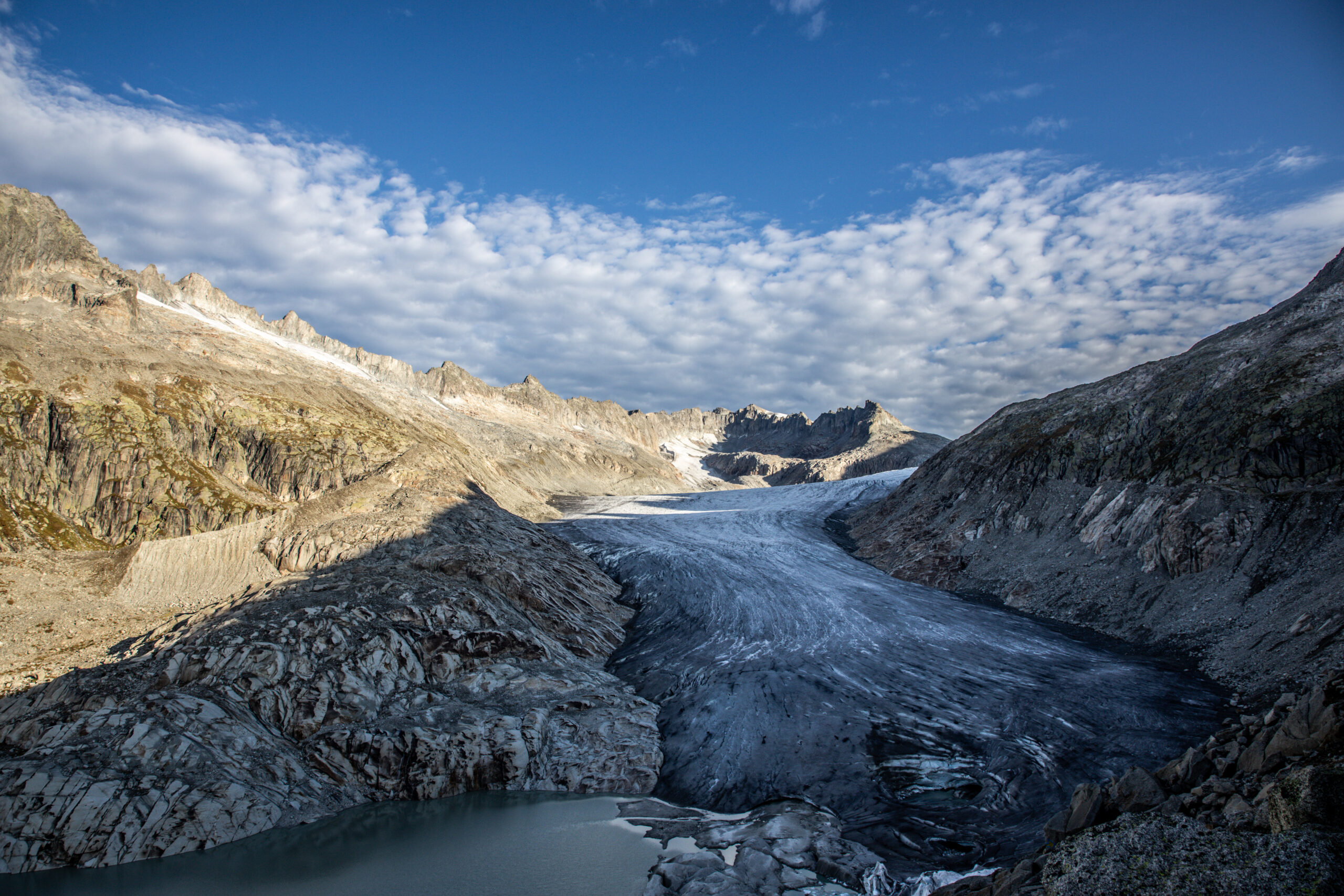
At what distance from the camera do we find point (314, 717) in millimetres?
16547

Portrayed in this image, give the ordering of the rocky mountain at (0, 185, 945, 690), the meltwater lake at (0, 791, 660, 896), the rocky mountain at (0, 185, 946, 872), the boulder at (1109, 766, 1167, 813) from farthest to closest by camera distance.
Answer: the rocky mountain at (0, 185, 945, 690), the rocky mountain at (0, 185, 946, 872), the meltwater lake at (0, 791, 660, 896), the boulder at (1109, 766, 1167, 813)

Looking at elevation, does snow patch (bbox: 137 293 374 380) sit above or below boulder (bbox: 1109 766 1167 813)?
above

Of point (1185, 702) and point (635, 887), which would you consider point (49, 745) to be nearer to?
point (635, 887)

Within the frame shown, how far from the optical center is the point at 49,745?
13695 millimetres

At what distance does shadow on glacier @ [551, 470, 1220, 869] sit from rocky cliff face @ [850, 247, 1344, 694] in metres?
2.35

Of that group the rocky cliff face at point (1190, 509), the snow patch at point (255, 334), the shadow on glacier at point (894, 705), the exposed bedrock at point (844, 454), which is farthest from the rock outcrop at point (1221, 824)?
the exposed bedrock at point (844, 454)

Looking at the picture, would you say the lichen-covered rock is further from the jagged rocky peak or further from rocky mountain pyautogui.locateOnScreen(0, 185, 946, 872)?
the jagged rocky peak

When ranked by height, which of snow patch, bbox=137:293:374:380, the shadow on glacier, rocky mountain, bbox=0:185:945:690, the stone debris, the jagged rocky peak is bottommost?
the stone debris

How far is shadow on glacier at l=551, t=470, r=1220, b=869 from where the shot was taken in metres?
14.6

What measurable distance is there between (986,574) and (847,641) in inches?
518

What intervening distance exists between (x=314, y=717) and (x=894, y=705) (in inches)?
669

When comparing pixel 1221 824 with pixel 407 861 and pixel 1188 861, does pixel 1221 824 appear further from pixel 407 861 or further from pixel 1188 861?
pixel 407 861

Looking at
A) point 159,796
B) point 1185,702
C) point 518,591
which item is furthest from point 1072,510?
point 159,796

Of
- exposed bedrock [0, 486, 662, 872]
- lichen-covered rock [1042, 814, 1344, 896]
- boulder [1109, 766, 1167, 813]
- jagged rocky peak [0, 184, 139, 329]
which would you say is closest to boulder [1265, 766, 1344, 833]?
lichen-covered rock [1042, 814, 1344, 896]
